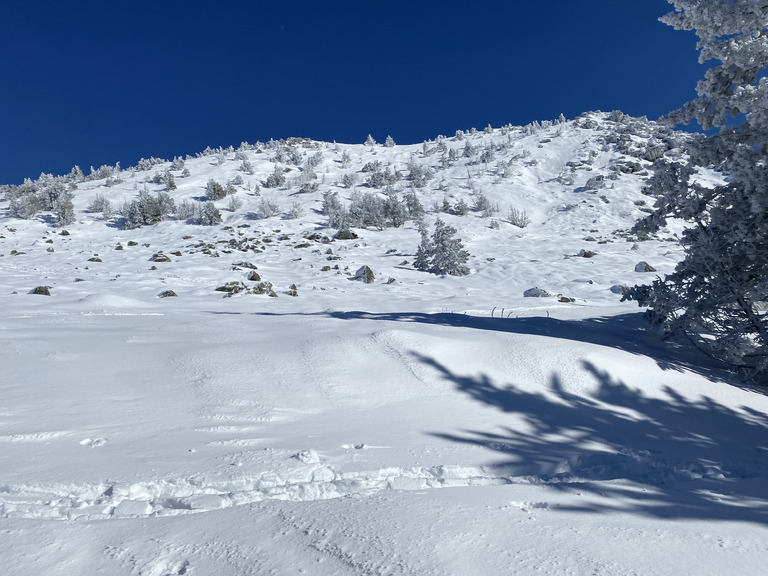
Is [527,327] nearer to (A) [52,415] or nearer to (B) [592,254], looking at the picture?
(A) [52,415]

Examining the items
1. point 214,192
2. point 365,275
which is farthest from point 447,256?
point 214,192

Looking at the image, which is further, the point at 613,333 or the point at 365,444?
the point at 613,333

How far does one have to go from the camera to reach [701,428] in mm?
3857

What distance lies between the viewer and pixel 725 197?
5.39m

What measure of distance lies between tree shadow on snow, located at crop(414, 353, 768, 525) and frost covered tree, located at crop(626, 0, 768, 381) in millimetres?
1540

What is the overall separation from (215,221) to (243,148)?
2129cm

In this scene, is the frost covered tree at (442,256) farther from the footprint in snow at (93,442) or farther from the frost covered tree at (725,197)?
the footprint in snow at (93,442)

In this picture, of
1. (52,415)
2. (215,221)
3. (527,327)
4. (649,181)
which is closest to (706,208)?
(649,181)

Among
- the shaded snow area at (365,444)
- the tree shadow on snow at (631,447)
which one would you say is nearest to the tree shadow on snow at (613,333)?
the shaded snow area at (365,444)

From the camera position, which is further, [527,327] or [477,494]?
[527,327]

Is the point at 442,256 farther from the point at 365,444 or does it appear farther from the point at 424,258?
the point at 365,444

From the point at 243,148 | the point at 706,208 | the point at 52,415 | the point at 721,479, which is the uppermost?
the point at 243,148

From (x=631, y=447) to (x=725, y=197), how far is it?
3.70 m

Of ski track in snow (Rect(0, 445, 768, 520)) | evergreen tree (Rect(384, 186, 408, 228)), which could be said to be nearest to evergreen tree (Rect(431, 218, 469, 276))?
evergreen tree (Rect(384, 186, 408, 228))
